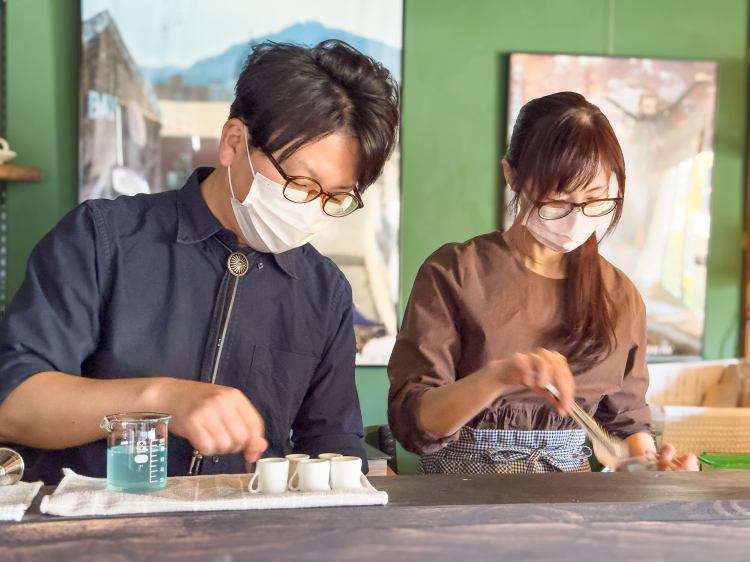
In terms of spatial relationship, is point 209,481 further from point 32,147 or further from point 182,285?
point 32,147

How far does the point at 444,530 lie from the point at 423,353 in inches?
24.8

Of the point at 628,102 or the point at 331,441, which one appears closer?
the point at 331,441

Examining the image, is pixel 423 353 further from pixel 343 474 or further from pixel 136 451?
pixel 136 451

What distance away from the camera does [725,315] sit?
339 cm

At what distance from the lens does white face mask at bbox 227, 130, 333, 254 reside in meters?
1.52

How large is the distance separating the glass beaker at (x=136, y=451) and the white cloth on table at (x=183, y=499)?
0.02 metres

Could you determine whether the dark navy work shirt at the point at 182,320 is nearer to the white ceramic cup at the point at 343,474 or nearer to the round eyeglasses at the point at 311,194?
the round eyeglasses at the point at 311,194

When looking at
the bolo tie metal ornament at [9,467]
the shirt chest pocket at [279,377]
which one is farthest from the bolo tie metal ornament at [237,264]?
the bolo tie metal ornament at [9,467]

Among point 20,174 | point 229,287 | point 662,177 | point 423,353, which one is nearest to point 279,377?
point 229,287

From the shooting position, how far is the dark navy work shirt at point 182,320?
1434 millimetres

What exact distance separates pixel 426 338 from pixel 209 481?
2.02 ft

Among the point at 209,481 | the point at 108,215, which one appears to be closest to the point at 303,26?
the point at 108,215

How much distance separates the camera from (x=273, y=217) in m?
1.55

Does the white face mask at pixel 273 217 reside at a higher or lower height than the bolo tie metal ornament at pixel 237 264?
higher
